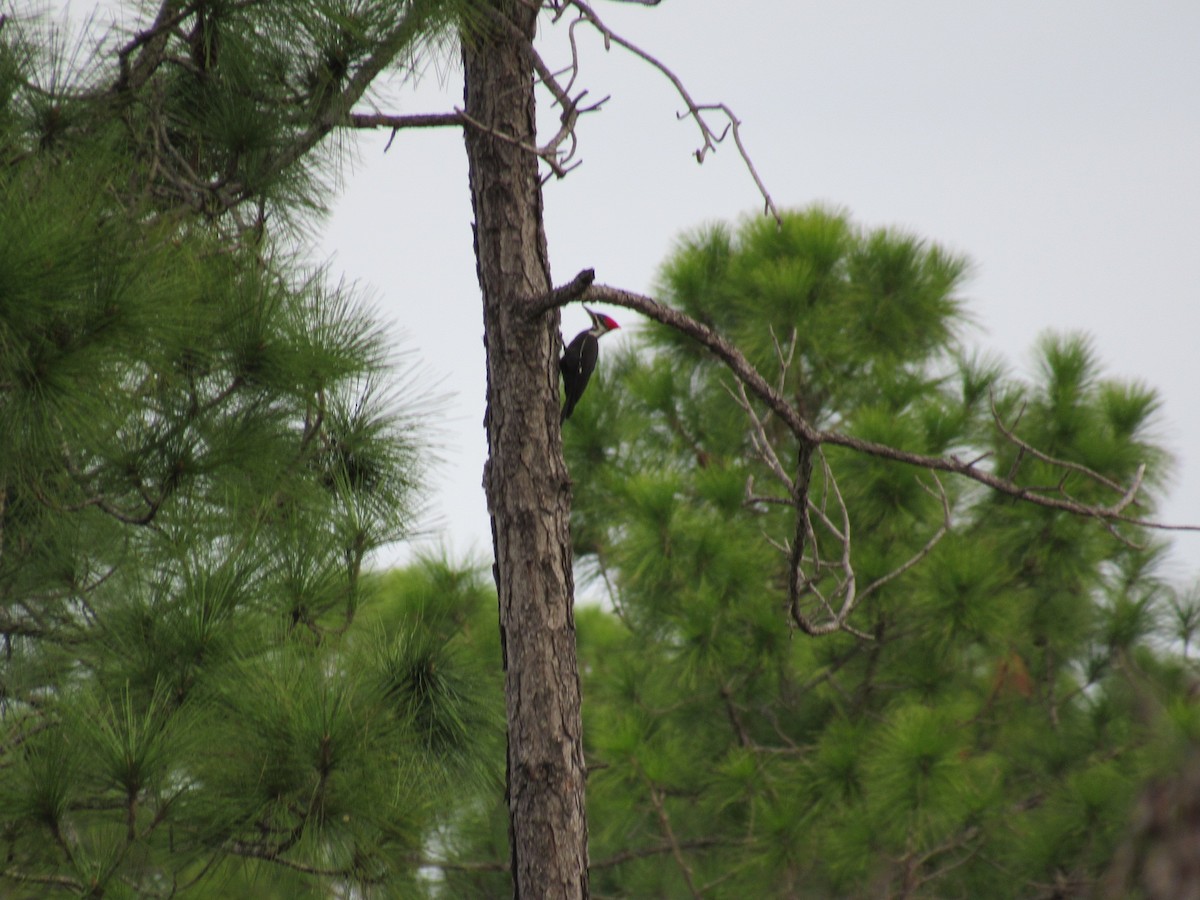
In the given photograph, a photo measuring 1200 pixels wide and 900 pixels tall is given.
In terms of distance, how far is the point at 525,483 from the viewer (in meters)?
2.01

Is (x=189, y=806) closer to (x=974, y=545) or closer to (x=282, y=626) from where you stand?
(x=282, y=626)

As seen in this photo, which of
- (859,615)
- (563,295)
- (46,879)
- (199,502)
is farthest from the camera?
(859,615)

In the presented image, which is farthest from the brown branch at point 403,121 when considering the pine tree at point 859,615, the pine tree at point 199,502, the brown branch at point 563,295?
the pine tree at point 859,615

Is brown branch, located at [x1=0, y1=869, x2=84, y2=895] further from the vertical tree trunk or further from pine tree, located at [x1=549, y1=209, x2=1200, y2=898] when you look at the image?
pine tree, located at [x1=549, y1=209, x2=1200, y2=898]

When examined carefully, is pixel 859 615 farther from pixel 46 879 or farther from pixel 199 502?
pixel 46 879

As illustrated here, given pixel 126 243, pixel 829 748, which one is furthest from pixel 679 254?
pixel 126 243

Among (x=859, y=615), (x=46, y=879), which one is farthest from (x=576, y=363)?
(x=859, y=615)

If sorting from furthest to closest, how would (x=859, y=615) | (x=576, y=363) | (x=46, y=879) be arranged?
1. (x=859, y=615)
2. (x=576, y=363)
3. (x=46, y=879)

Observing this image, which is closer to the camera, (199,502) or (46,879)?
(46,879)

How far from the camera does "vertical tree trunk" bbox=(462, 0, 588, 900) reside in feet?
6.35

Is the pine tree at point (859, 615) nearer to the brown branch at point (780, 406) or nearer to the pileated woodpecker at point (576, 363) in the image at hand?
the pileated woodpecker at point (576, 363)

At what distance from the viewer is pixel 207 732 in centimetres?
179

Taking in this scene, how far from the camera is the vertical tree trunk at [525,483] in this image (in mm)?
1936

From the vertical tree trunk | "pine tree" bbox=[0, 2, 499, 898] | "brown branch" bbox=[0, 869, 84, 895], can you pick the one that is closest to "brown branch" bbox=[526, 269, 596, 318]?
the vertical tree trunk
